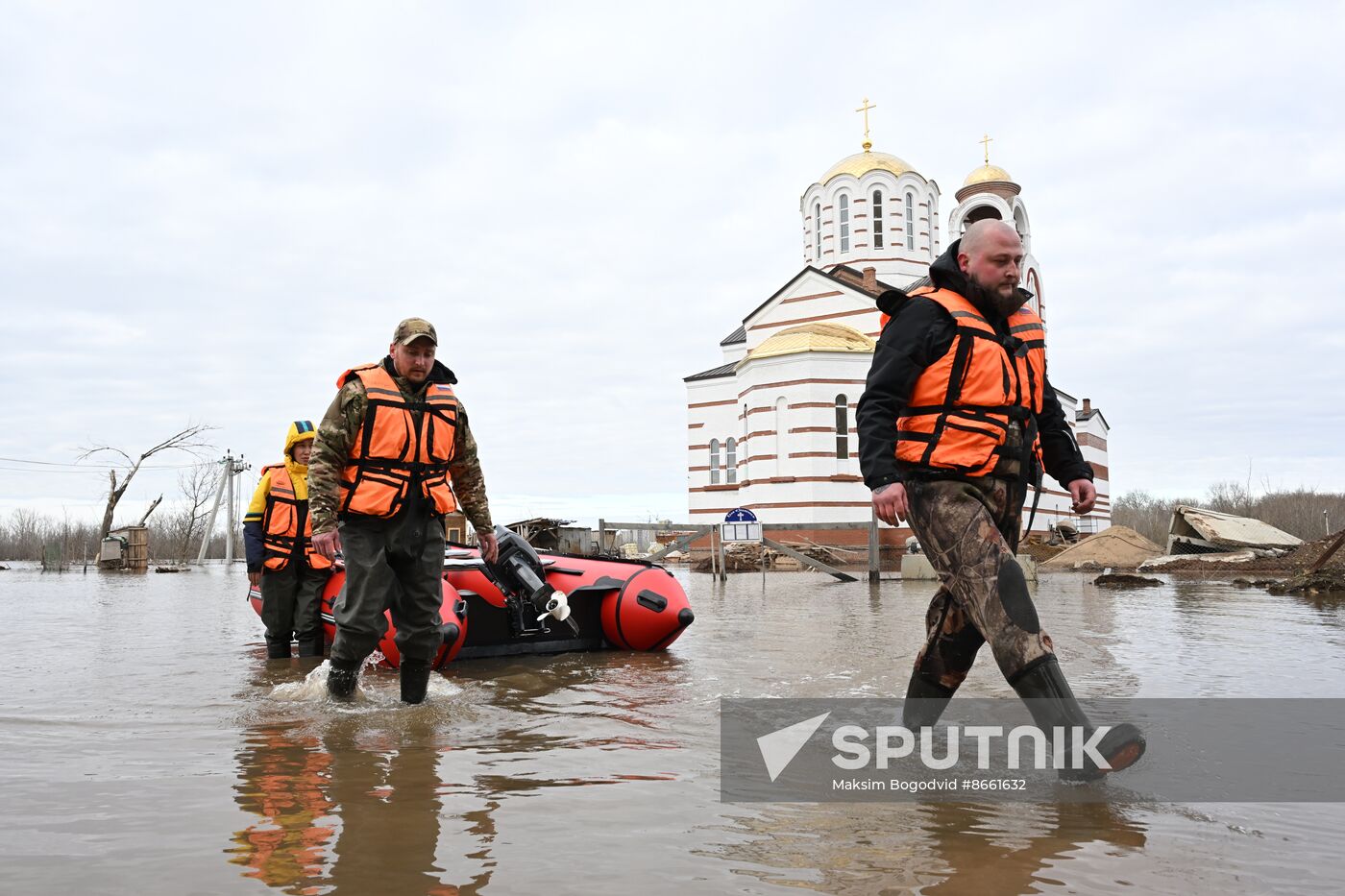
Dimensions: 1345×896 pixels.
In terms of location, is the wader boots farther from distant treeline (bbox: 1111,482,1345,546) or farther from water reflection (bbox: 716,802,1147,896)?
distant treeline (bbox: 1111,482,1345,546)

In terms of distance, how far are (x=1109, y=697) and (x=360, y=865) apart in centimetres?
402

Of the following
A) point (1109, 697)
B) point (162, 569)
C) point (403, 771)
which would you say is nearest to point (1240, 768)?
point (1109, 697)

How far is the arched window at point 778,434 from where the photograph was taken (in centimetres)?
3114

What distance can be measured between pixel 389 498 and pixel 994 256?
3.03 metres

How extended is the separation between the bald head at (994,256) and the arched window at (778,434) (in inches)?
1082

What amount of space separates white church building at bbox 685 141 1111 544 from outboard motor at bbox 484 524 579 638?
21.7 meters

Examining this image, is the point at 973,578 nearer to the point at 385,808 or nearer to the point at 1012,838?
the point at 1012,838

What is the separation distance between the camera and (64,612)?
12477 millimetres

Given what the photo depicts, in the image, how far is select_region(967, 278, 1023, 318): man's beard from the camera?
3670 millimetres

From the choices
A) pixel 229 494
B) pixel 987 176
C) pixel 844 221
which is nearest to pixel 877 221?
pixel 844 221

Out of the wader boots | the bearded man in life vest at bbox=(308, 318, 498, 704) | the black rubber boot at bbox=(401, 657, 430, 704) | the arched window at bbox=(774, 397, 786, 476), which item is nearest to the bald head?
the bearded man in life vest at bbox=(308, 318, 498, 704)

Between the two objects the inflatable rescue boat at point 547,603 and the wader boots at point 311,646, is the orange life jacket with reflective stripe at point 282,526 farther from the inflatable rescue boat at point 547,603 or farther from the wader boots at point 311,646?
the wader boots at point 311,646

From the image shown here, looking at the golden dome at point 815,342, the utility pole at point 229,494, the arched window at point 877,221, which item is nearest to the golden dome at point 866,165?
the arched window at point 877,221

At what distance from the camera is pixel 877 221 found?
37.3m
